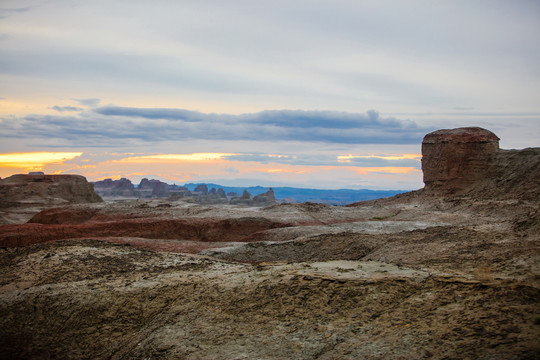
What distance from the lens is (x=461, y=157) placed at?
27.1 metres

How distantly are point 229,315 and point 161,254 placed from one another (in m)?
5.18

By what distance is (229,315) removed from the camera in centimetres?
795

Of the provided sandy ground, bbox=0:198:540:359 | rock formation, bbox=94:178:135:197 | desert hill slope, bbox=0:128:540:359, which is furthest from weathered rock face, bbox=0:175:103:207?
rock formation, bbox=94:178:135:197

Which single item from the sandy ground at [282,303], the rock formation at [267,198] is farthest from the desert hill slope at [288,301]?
the rock formation at [267,198]

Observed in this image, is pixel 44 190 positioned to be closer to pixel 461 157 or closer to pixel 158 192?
pixel 461 157

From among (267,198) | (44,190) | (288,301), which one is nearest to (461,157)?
(288,301)

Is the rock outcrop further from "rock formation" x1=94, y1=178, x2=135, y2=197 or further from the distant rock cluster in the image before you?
"rock formation" x1=94, y1=178, x2=135, y2=197

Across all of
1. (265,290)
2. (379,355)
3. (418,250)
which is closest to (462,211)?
(418,250)

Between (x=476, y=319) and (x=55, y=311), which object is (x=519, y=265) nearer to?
(x=476, y=319)

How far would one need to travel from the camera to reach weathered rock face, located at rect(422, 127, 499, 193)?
26578 millimetres

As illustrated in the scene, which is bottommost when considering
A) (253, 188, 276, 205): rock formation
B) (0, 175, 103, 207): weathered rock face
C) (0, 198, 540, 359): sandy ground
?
(253, 188, 276, 205): rock formation

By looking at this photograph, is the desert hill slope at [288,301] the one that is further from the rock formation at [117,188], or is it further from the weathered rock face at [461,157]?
the rock formation at [117,188]

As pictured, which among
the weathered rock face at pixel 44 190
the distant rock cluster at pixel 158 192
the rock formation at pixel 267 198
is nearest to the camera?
the weathered rock face at pixel 44 190

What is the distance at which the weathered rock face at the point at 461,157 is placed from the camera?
87.2ft
